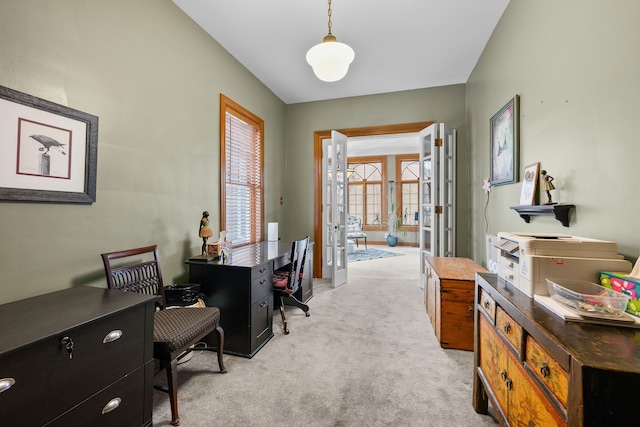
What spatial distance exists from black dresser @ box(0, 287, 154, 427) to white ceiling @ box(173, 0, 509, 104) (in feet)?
Answer: 8.70

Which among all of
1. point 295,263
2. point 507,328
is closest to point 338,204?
point 295,263

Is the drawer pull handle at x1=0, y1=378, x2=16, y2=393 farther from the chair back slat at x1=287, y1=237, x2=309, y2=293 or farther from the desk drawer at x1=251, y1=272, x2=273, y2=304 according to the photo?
the chair back slat at x1=287, y1=237, x2=309, y2=293

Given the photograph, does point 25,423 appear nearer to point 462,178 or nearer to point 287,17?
point 287,17

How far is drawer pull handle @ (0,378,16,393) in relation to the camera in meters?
0.86

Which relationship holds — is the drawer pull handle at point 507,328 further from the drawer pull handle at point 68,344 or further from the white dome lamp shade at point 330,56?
the white dome lamp shade at point 330,56

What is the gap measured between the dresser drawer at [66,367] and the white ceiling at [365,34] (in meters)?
2.76

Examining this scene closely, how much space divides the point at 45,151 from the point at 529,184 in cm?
319

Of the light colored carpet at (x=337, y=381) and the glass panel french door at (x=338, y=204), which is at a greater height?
the glass panel french door at (x=338, y=204)

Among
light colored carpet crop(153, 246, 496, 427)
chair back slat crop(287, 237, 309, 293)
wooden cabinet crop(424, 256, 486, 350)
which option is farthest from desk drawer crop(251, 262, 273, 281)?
wooden cabinet crop(424, 256, 486, 350)

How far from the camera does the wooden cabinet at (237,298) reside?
2217 millimetres

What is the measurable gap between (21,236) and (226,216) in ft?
6.10

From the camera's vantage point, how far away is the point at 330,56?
6.93 ft

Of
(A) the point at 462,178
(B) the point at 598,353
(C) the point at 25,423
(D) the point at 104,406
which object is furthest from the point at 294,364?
(A) the point at 462,178

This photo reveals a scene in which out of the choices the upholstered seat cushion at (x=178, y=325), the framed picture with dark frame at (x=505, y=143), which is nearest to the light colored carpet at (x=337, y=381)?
the upholstered seat cushion at (x=178, y=325)
